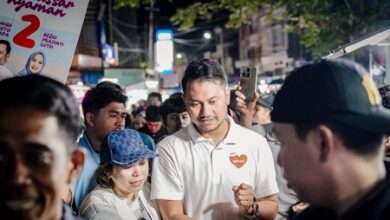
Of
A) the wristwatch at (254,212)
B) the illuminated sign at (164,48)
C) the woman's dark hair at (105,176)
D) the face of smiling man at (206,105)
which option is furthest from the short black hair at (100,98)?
the illuminated sign at (164,48)

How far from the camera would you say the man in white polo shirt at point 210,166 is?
11.4 feet

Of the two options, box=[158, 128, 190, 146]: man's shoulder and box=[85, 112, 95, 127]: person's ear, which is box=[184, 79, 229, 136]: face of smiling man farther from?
box=[85, 112, 95, 127]: person's ear

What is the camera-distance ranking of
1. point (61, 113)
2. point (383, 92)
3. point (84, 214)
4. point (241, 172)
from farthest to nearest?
point (383, 92), point (241, 172), point (84, 214), point (61, 113)

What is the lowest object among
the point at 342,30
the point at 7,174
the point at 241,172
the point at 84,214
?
the point at 84,214

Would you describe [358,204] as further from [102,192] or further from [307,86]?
[102,192]

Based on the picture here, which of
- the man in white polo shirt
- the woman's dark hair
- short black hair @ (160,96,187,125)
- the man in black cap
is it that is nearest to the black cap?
the man in black cap

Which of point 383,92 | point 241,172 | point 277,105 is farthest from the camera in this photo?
point 383,92

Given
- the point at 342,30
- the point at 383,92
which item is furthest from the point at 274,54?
the point at 383,92

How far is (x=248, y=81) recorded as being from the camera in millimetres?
4449

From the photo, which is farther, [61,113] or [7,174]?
[61,113]

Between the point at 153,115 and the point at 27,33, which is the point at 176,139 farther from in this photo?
the point at 153,115

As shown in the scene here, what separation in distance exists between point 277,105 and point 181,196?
1.66m

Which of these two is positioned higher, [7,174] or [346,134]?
[346,134]

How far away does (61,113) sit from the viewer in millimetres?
1869
